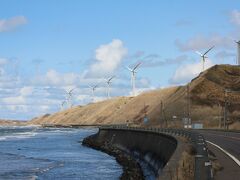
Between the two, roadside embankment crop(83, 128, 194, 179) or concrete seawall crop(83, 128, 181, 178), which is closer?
roadside embankment crop(83, 128, 194, 179)

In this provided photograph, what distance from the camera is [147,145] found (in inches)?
2430

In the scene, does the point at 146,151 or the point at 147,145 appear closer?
the point at 146,151

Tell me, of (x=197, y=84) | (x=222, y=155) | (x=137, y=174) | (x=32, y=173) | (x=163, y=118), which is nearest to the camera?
(x=222, y=155)

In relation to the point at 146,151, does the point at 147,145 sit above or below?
above

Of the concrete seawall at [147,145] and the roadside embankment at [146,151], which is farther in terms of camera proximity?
the concrete seawall at [147,145]

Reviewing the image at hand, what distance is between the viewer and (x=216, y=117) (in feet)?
549

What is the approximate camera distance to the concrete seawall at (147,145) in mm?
44031

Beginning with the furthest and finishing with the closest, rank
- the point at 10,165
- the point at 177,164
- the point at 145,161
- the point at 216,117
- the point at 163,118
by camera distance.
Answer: the point at 163,118 < the point at 216,117 < the point at 10,165 < the point at 145,161 < the point at 177,164

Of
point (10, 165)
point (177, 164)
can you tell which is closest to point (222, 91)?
Result: point (10, 165)

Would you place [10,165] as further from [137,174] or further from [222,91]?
[222,91]

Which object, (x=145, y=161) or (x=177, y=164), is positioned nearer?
(x=177, y=164)

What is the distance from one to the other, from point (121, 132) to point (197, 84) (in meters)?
111

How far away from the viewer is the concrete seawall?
44.0 metres

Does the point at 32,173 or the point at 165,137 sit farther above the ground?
the point at 165,137
